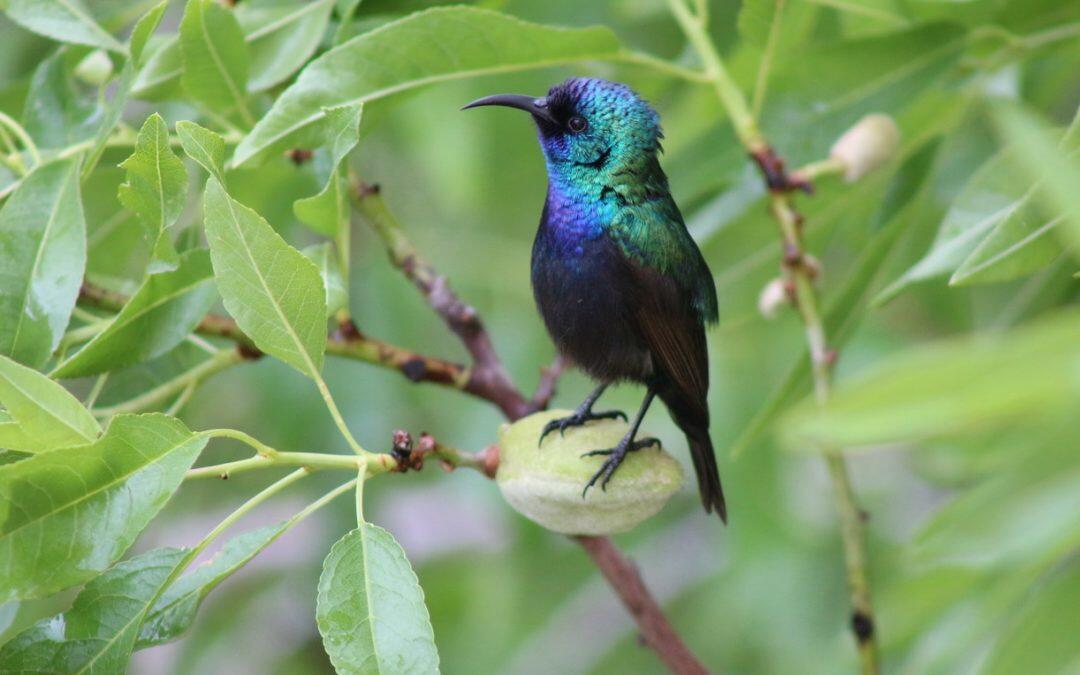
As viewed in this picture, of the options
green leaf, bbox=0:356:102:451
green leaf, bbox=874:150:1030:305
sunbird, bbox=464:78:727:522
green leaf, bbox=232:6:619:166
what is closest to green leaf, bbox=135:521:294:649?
green leaf, bbox=0:356:102:451

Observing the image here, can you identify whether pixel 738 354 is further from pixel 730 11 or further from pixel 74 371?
pixel 74 371

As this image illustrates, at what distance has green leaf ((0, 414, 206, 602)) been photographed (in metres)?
1.89

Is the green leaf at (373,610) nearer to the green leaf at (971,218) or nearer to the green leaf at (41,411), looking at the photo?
the green leaf at (41,411)

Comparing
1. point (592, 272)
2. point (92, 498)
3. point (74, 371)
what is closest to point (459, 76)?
point (592, 272)

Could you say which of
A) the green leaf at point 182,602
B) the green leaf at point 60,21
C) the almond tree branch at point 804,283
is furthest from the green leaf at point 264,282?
the almond tree branch at point 804,283

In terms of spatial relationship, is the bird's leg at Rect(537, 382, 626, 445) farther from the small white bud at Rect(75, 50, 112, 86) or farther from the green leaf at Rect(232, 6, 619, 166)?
the small white bud at Rect(75, 50, 112, 86)

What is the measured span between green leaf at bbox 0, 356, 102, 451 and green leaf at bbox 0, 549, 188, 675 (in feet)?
0.77

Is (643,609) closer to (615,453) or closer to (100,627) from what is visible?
(615,453)

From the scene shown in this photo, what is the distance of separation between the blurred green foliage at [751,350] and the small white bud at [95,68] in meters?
0.03

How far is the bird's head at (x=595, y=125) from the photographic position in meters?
2.76

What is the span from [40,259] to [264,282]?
0.57 m

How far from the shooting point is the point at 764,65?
2.90 meters

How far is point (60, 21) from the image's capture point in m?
2.61

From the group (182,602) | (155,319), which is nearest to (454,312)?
(155,319)
